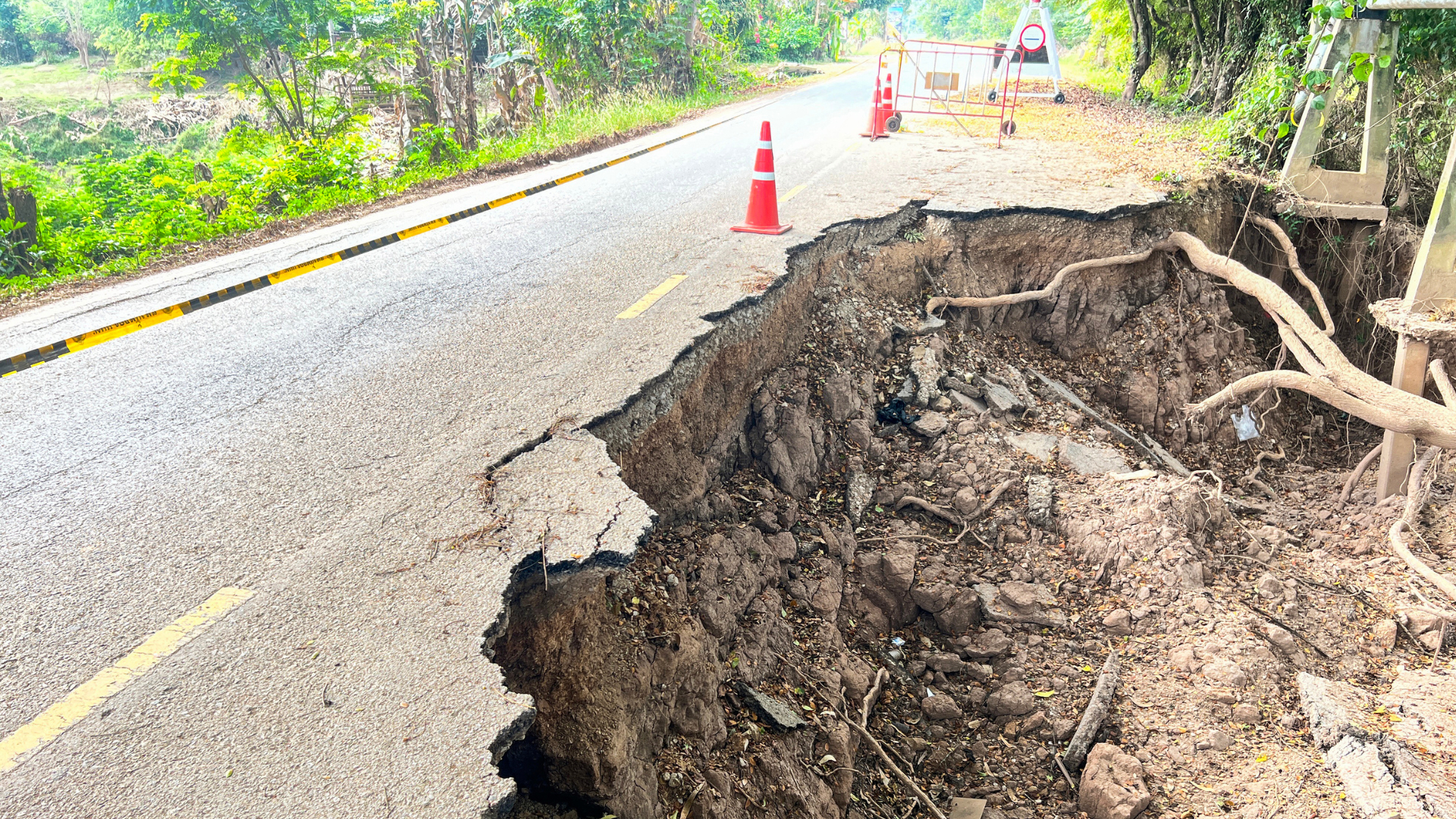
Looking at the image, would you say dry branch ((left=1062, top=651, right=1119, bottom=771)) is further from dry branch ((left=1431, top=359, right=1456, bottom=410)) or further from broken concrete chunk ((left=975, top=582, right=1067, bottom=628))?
dry branch ((left=1431, top=359, right=1456, bottom=410))

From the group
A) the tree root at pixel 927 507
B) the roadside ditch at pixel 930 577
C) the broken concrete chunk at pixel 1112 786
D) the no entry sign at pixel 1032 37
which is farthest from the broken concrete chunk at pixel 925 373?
the no entry sign at pixel 1032 37

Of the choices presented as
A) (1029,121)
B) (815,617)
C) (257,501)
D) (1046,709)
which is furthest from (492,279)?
(1029,121)

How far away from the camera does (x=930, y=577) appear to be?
16.3 feet

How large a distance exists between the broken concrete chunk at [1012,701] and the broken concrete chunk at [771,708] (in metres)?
1.34

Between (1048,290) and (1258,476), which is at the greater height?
(1048,290)

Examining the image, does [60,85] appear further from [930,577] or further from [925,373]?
[930,577]

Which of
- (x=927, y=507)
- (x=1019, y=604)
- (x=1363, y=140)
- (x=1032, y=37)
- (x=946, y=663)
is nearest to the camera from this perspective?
(x=946, y=663)

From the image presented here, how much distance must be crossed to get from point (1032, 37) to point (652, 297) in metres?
15.0

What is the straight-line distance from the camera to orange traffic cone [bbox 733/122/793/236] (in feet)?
22.4

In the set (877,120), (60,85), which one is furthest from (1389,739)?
(60,85)

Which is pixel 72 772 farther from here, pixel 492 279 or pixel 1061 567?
pixel 1061 567

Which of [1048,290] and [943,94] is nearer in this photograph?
[1048,290]

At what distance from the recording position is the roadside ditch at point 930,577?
10.2ft

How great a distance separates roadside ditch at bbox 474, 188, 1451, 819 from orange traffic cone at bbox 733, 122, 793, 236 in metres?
0.54
